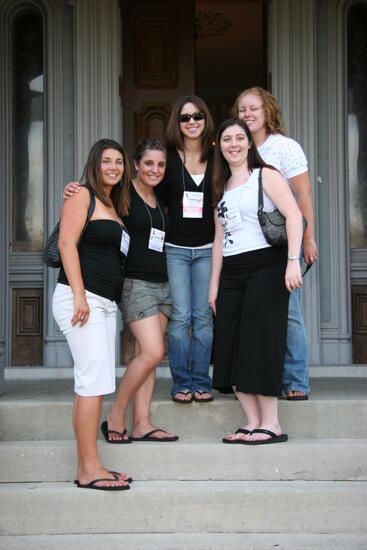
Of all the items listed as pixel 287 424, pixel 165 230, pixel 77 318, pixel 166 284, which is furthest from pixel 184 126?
pixel 287 424

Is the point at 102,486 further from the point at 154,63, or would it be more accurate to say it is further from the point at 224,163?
the point at 154,63

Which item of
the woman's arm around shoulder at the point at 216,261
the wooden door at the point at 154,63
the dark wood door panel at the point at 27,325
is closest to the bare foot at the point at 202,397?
the woman's arm around shoulder at the point at 216,261

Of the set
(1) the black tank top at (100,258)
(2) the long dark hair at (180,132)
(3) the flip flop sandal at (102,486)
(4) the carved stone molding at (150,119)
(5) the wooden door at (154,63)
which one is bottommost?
(3) the flip flop sandal at (102,486)

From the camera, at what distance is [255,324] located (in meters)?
4.11

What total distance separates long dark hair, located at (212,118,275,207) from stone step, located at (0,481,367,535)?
157 cm

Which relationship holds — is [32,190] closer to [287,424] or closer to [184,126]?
[184,126]

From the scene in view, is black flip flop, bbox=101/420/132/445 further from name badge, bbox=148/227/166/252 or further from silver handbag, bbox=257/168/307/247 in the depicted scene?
silver handbag, bbox=257/168/307/247

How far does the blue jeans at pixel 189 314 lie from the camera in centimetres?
434

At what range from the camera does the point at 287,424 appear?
14.5ft

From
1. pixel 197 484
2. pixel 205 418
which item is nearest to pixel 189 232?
pixel 205 418

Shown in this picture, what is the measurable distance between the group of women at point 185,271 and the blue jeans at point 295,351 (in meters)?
0.01

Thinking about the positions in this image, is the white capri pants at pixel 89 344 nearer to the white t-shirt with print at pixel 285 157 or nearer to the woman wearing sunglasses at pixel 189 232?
the woman wearing sunglasses at pixel 189 232

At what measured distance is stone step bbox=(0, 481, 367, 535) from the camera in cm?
379

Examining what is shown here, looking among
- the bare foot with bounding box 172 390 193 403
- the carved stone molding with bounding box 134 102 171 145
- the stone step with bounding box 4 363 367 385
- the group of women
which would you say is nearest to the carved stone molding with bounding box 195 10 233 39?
the carved stone molding with bounding box 134 102 171 145
